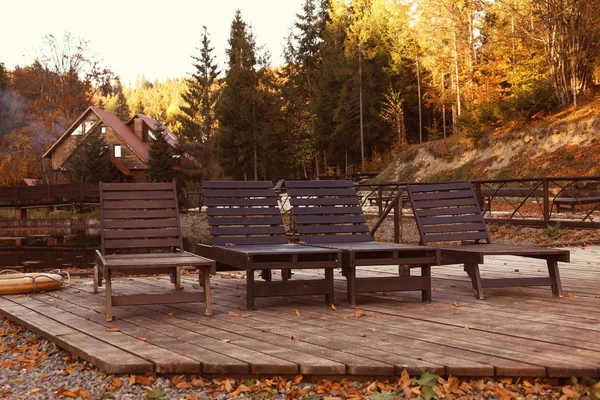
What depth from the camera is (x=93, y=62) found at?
4231cm

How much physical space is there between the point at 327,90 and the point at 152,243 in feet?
125

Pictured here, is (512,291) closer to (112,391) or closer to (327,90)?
(112,391)

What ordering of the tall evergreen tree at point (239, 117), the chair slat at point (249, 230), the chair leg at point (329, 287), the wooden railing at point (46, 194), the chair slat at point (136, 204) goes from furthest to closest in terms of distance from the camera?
1. the tall evergreen tree at point (239, 117)
2. the wooden railing at point (46, 194)
3. the chair slat at point (249, 230)
4. the chair slat at point (136, 204)
5. the chair leg at point (329, 287)

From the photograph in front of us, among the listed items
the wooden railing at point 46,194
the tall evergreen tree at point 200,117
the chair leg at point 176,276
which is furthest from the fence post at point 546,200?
the tall evergreen tree at point 200,117

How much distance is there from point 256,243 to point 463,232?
221 cm

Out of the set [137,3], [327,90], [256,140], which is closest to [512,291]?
[137,3]

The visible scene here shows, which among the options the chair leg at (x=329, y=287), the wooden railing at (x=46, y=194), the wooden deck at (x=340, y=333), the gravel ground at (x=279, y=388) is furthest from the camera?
the wooden railing at (x=46, y=194)

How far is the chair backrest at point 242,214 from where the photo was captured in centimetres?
646

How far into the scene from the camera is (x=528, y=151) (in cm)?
2566

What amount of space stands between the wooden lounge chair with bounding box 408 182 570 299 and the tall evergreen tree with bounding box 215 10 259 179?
34.1m

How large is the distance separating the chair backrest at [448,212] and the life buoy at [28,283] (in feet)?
12.5

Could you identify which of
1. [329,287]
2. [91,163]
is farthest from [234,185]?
[91,163]

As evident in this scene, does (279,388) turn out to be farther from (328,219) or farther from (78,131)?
(78,131)

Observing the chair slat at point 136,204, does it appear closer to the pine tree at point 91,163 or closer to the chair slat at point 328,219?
the chair slat at point 328,219
